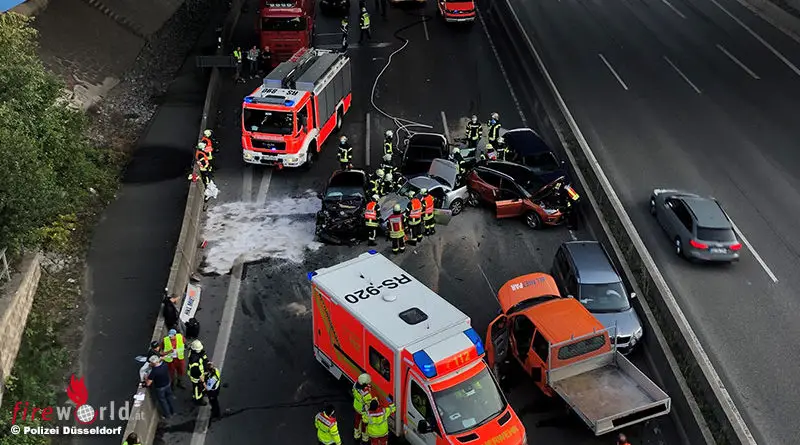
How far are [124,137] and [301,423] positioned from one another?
1598 cm

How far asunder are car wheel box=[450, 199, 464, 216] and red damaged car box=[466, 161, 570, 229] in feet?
1.57

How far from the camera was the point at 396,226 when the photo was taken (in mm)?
21297

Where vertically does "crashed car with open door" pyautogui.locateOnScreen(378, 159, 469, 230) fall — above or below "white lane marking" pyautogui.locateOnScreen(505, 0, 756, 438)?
below

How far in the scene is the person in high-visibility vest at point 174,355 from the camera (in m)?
16.0

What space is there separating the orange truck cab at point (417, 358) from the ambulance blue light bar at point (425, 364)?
17 millimetres

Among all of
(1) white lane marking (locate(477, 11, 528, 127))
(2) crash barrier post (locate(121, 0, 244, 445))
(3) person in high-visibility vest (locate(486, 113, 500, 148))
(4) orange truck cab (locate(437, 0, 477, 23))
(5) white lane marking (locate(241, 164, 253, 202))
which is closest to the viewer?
(2) crash barrier post (locate(121, 0, 244, 445))

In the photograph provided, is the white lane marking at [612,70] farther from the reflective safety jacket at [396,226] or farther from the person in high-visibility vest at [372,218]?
the reflective safety jacket at [396,226]

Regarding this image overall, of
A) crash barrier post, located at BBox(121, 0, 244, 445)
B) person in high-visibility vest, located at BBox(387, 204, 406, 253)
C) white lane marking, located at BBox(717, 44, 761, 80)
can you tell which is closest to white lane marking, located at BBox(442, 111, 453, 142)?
person in high-visibility vest, located at BBox(387, 204, 406, 253)

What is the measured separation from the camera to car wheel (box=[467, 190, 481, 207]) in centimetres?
2416

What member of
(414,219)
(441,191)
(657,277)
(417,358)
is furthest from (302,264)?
(657,277)

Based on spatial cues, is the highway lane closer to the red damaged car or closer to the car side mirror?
the red damaged car

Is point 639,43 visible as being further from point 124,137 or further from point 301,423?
point 301,423

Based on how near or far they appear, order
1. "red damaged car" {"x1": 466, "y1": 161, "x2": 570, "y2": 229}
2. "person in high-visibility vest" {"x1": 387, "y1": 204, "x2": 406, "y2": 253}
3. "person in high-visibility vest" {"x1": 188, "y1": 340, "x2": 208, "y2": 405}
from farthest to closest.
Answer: "red damaged car" {"x1": 466, "y1": 161, "x2": 570, "y2": 229} → "person in high-visibility vest" {"x1": 387, "y1": 204, "x2": 406, "y2": 253} → "person in high-visibility vest" {"x1": 188, "y1": 340, "x2": 208, "y2": 405}

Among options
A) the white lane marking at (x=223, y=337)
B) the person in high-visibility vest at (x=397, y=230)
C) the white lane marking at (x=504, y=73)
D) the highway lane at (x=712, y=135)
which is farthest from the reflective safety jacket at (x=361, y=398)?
the white lane marking at (x=504, y=73)
